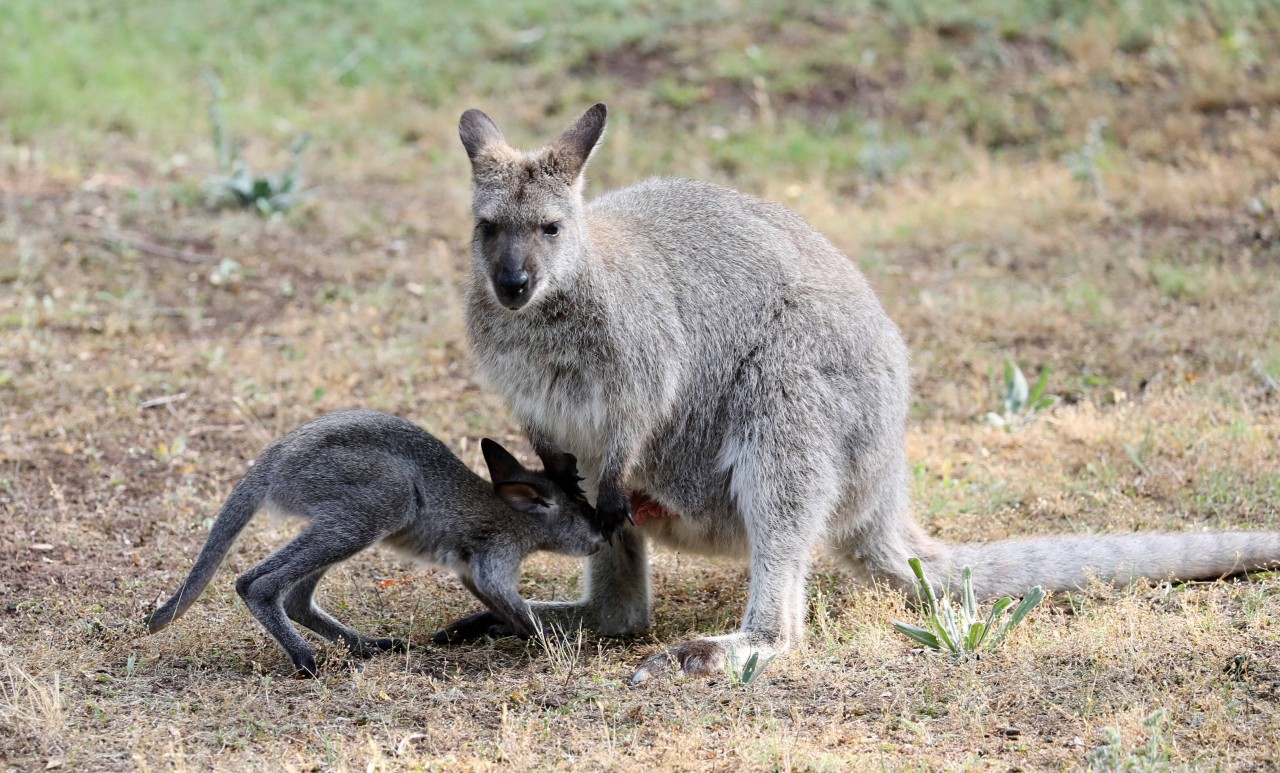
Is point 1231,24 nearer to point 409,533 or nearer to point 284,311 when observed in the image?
point 284,311

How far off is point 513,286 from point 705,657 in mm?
1400

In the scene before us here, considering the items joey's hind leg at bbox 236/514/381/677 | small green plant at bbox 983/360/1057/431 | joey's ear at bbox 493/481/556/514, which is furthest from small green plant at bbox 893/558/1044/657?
small green plant at bbox 983/360/1057/431

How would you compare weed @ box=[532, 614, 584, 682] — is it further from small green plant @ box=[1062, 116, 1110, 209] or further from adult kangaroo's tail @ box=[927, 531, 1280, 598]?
small green plant @ box=[1062, 116, 1110, 209]

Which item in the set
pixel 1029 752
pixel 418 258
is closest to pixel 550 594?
pixel 1029 752

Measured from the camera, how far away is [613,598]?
514 centimetres

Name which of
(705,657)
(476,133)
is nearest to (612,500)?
(705,657)

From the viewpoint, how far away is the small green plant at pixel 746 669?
4160 millimetres

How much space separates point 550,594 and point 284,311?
3.30 meters

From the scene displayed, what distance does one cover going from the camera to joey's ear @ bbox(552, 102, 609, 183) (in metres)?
4.77

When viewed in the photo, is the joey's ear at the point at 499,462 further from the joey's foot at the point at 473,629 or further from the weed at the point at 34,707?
the weed at the point at 34,707

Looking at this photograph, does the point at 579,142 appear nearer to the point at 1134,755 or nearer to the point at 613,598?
the point at 613,598

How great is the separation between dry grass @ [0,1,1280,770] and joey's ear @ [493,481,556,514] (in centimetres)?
51

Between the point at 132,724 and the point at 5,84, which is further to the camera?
the point at 5,84

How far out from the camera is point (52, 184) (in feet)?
31.0
